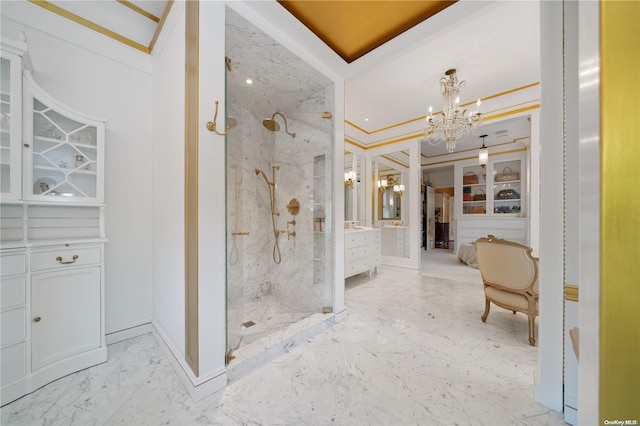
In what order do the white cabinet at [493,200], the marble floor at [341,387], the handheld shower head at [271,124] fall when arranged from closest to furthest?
1. the marble floor at [341,387]
2. the handheld shower head at [271,124]
3. the white cabinet at [493,200]

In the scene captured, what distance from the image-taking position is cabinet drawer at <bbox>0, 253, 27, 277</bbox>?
4.36 ft

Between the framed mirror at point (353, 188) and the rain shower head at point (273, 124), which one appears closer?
the rain shower head at point (273, 124)

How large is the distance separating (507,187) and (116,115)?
7.90 meters

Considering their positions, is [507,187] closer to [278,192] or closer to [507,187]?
[507,187]

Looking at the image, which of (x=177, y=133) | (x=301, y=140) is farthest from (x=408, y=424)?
(x=301, y=140)

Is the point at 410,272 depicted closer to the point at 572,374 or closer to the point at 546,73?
the point at 572,374

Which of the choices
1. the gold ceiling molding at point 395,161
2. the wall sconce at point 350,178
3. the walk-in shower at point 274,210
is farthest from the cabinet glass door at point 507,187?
the walk-in shower at point 274,210

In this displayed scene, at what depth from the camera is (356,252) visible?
3.76 m

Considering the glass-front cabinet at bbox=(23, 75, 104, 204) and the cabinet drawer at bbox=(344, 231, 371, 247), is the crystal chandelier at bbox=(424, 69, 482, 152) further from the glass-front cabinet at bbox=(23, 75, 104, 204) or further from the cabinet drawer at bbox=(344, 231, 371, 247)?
the glass-front cabinet at bbox=(23, 75, 104, 204)

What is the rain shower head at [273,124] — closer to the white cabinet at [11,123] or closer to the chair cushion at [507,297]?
the white cabinet at [11,123]

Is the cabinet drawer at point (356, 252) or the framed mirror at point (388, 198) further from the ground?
the framed mirror at point (388, 198)

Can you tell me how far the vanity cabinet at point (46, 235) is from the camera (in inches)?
54.3

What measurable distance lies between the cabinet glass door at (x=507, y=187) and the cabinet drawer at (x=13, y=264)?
812 cm

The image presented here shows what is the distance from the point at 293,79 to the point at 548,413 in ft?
10.7
